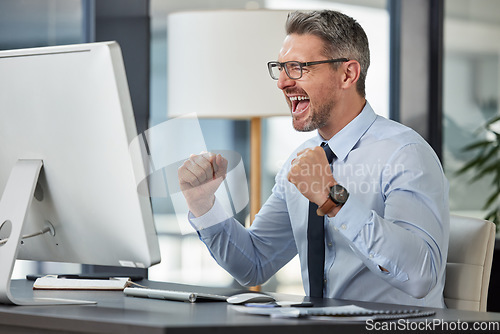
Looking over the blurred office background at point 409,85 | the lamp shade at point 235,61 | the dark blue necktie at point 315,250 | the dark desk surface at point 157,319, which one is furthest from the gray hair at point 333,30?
the blurred office background at point 409,85

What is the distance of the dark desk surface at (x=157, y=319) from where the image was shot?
1.12 m

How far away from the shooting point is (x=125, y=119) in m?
1.33

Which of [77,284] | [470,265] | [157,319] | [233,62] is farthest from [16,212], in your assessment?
[233,62]

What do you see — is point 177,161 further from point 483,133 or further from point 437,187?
point 483,133

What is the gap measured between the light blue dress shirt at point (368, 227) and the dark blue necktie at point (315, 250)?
23 mm

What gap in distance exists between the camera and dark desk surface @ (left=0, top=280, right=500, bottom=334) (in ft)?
3.69

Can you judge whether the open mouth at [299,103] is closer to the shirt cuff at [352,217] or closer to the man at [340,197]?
the man at [340,197]

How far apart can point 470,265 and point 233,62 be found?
113 centimetres

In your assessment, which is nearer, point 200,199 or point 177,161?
point 177,161

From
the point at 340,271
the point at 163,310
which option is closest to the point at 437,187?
the point at 340,271

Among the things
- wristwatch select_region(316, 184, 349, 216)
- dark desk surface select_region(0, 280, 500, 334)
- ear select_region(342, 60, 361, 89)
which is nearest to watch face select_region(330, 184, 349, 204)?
wristwatch select_region(316, 184, 349, 216)

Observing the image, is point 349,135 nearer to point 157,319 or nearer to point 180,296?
point 180,296

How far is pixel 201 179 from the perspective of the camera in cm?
174

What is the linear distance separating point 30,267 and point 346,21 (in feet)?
5.25
